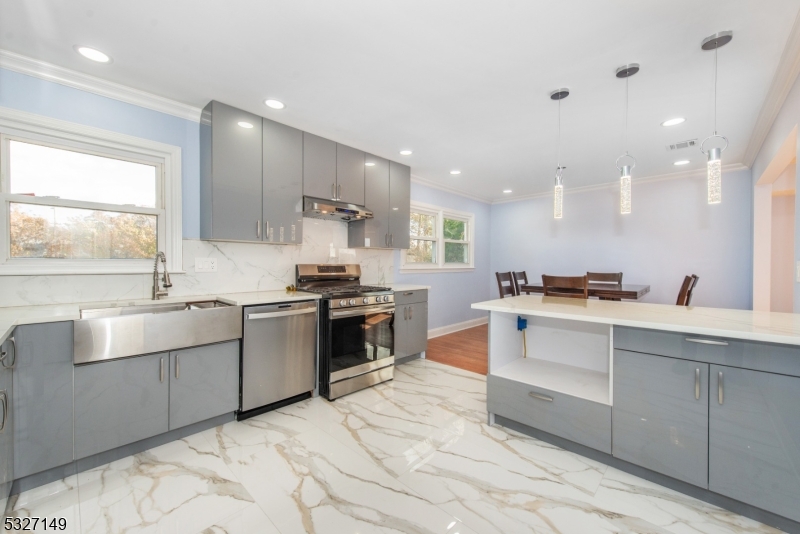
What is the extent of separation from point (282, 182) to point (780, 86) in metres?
3.78

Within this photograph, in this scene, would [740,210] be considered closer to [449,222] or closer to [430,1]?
[449,222]

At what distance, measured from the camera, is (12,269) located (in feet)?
6.57

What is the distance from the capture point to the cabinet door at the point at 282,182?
9.17 feet

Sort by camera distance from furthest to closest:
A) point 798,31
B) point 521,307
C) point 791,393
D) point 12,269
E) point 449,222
A: point 449,222, point 521,307, point 12,269, point 798,31, point 791,393

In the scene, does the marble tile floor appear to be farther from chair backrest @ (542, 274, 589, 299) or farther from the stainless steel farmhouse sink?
chair backrest @ (542, 274, 589, 299)

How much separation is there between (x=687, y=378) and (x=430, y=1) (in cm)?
225

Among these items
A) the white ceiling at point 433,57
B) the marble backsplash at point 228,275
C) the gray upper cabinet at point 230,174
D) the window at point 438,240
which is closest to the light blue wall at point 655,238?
the window at point 438,240

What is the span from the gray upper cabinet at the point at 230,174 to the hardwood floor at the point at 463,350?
8.47 feet

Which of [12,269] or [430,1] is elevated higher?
[430,1]

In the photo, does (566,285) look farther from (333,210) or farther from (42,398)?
(42,398)

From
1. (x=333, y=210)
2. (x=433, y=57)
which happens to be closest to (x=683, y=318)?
(x=433, y=57)

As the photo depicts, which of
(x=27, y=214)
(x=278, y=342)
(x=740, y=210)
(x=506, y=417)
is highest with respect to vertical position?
(x=740, y=210)

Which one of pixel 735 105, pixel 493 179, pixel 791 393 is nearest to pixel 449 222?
pixel 493 179

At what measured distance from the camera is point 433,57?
1.99m
